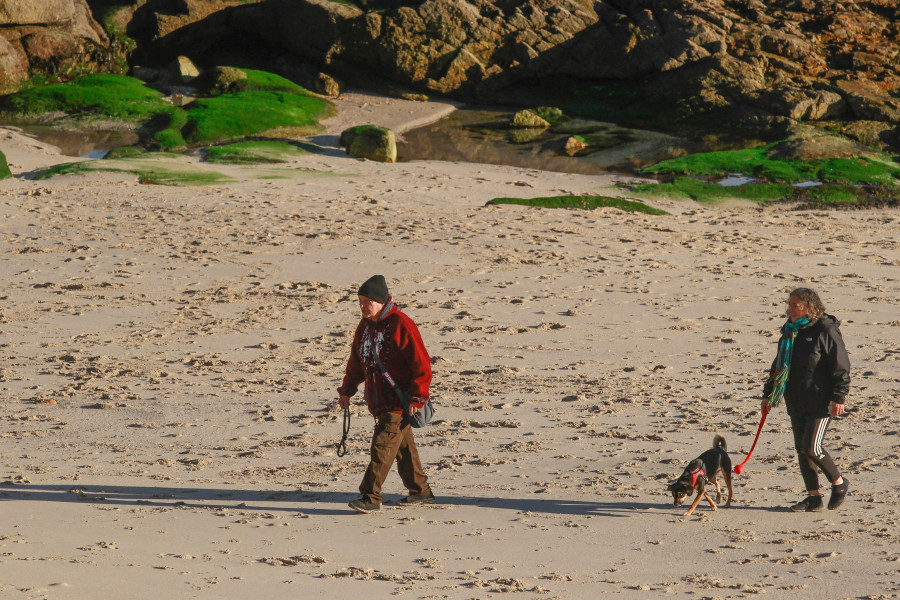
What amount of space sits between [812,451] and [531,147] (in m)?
20.4

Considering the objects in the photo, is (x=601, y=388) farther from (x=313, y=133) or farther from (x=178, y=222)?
(x=313, y=133)

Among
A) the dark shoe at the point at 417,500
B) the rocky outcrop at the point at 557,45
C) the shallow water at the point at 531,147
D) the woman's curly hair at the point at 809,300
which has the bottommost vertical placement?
the dark shoe at the point at 417,500

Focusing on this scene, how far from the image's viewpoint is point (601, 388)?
9219 millimetres

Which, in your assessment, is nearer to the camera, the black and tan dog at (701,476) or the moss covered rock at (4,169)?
the black and tan dog at (701,476)

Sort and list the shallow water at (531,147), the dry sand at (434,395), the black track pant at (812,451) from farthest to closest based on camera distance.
A: 1. the shallow water at (531,147)
2. the black track pant at (812,451)
3. the dry sand at (434,395)

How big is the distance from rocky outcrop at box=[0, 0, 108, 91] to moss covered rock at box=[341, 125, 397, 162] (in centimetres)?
1235

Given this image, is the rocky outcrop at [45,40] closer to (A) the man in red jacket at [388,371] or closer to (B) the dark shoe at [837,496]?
(A) the man in red jacket at [388,371]

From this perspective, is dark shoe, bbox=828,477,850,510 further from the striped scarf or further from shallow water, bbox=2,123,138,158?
shallow water, bbox=2,123,138,158

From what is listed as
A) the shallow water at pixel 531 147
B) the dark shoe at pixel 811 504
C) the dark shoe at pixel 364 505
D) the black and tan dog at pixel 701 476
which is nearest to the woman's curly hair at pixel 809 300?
the black and tan dog at pixel 701 476

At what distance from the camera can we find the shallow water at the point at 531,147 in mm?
23969

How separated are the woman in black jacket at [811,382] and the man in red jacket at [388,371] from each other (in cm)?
227

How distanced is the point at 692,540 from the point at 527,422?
2.66 meters

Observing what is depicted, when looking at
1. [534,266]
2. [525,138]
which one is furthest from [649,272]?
[525,138]

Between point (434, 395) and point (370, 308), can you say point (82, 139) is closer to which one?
point (434, 395)
